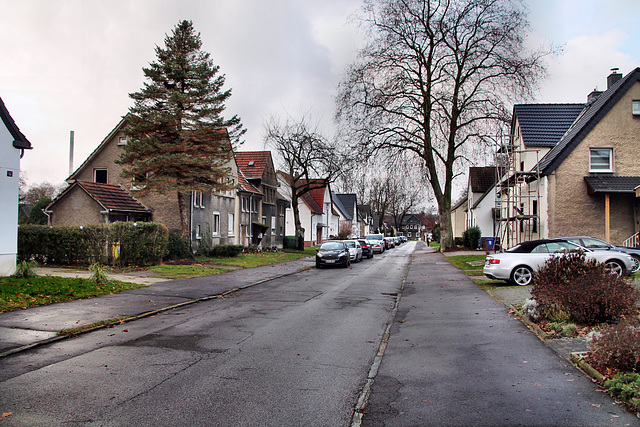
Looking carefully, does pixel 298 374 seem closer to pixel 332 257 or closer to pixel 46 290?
pixel 46 290

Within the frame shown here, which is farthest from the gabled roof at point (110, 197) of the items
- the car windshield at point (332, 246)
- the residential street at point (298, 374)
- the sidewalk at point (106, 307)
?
the residential street at point (298, 374)

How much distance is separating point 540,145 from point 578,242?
490 inches

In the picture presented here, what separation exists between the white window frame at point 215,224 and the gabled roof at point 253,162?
8.89 meters

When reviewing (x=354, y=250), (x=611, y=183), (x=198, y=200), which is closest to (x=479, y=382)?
(x=611, y=183)

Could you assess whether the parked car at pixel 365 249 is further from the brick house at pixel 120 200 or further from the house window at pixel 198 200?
the house window at pixel 198 200

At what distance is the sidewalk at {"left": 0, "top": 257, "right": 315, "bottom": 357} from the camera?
8.65 metres

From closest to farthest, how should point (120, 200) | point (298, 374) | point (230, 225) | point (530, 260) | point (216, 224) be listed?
point (298, 374)
point (530, 260)
point (120, 200)
point (216, 224)
point (230, 225)

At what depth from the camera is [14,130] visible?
16.2 meters

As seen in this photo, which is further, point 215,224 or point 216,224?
point 216,224

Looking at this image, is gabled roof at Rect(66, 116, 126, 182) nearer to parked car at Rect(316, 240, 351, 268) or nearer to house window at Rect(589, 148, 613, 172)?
parked car at Rect(316, 240, 351, 268)

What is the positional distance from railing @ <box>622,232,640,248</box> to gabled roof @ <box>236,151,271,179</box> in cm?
2967

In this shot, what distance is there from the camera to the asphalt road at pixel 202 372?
4977 millimetres

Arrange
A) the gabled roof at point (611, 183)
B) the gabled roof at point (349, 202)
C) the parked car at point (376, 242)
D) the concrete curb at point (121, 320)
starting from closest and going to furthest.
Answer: the concrete curb at point (121, 320) < the gabled roof at point (611, 183) < the parked car at point (376, 242) < the gabled roof at point (349, 202)

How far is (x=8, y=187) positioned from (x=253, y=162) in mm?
30326
